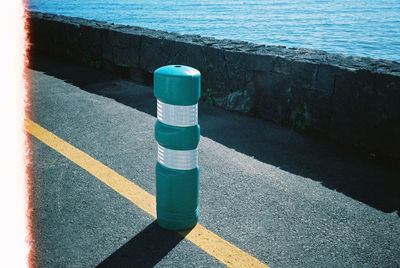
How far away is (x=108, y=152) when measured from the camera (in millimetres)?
4078

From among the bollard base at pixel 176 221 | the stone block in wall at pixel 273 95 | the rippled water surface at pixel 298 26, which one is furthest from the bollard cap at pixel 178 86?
the rippled water surface at pixel 298 26

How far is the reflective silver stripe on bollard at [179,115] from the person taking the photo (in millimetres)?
2529

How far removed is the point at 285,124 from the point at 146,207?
2.48 m

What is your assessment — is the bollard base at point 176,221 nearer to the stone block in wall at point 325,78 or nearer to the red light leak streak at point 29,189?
the red light leak streak at point 29,189

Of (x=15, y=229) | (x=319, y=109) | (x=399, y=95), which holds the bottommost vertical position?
(x=15, y=229)

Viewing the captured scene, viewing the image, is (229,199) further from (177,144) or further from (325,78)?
(325,78)

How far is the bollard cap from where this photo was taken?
2479mm

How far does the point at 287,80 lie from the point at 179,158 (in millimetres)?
2609

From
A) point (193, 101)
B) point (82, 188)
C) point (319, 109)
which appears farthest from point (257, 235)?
point (319, 109)

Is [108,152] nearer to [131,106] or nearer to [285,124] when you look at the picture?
[131,106]

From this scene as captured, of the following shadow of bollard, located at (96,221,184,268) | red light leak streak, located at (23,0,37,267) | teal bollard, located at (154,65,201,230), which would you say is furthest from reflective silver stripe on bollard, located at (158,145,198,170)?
red light leak streak, located at (23,0,37,267)

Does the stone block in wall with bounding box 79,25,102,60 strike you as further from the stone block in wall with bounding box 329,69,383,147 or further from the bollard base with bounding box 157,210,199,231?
the bollard base with bounding box 157,210,199,231

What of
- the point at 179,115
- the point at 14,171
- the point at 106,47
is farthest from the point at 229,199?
the point at 106,47

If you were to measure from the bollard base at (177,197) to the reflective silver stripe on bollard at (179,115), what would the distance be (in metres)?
0.33
